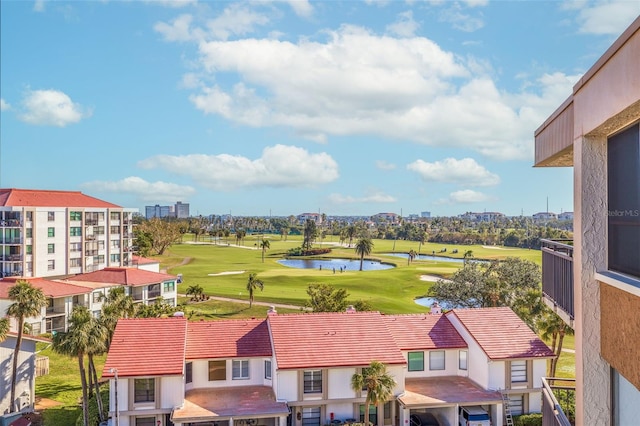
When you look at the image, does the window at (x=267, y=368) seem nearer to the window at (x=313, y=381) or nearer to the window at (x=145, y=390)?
the window at (x=313, y=381)

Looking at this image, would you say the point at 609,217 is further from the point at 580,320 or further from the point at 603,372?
the point at 603,372

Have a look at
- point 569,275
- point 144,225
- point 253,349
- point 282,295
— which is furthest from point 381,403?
point 144,225

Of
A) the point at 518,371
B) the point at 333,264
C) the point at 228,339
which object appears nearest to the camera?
the point at 518,371

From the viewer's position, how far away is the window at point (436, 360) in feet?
108

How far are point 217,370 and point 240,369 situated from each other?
1.36 m

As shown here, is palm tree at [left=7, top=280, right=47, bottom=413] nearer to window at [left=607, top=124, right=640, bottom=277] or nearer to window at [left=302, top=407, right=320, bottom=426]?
window at [left=302, top=407, right=320, bottom=426]

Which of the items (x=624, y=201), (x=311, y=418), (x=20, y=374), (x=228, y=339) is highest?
(x=624, y=201)

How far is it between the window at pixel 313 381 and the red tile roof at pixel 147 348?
693 centimetres

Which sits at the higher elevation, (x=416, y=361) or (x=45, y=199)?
(x=45, y=199)

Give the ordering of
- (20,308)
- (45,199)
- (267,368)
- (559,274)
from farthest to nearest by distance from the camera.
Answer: (45,199) < (20,308) < (267,368) < (559,274)

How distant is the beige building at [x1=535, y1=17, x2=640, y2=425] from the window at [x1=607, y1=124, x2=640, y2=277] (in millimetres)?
11

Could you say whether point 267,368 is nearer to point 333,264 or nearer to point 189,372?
point 189,372

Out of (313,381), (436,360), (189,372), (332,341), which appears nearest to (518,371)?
(436,360)

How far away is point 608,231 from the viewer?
253 inches
